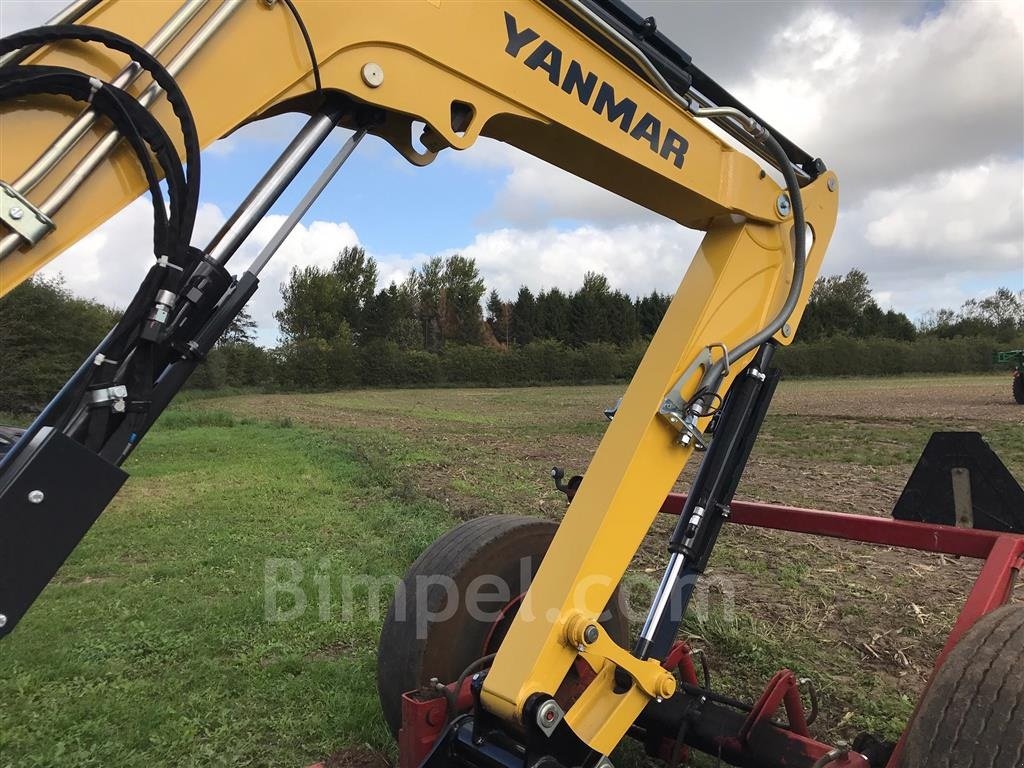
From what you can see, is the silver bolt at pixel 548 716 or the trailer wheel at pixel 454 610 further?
the trailer wheel at pixel 454 610

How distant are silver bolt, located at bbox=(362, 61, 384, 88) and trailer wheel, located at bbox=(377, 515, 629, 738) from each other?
2.08m

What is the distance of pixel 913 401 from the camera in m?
25.5

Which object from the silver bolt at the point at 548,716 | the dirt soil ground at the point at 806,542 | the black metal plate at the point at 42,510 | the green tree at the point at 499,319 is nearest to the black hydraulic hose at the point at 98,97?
the black metal plate at the point at 42,510

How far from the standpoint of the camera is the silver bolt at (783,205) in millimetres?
2775

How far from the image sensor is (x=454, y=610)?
3172 millimetres

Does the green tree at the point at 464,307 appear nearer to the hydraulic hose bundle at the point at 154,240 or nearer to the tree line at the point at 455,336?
the tree line at the point at 455,336

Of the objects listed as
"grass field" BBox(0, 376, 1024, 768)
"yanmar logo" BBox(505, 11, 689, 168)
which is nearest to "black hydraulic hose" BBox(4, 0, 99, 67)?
"yanmar logo" BBox(505, 11, 689, 168)

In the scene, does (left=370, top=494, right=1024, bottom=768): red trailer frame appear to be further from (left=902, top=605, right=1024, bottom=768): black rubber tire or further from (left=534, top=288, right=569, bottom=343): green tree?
(left=534, top=288, right=569, bottom=343): green tree

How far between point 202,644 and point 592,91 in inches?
163

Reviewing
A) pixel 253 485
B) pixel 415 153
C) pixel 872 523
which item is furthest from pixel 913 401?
pixel 415 153

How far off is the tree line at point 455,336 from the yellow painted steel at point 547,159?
23.4 meters

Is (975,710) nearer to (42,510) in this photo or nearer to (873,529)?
(873,529)

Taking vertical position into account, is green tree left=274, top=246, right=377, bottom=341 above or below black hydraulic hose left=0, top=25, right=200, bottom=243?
above

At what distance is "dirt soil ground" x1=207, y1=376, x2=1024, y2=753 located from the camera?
425cm
